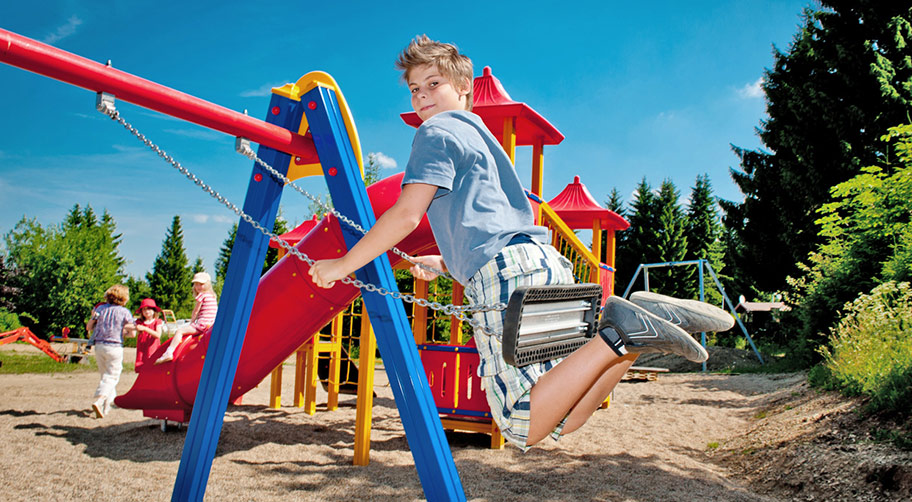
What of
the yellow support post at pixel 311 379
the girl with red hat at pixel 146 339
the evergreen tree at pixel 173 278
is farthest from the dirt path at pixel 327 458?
the evergreen tree at pixel 173 278

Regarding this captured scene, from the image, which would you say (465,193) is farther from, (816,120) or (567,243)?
(816,120)

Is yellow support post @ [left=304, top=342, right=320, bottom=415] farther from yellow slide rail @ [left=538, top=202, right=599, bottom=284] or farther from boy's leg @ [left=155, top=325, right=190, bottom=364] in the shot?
yellow slide rail @ [left=538, top=202, right=599, bottom=284]

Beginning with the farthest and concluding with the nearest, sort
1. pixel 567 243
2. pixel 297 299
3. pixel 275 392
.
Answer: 1. pixel 275 392
2. pixel 567 243
3. pixel 297 299

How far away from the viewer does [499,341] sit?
2008 millimetres

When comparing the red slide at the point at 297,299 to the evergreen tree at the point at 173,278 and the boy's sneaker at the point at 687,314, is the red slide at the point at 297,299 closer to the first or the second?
the boy's sneaker at the point at 687,314

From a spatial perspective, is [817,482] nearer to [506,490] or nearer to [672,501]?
[672,501]

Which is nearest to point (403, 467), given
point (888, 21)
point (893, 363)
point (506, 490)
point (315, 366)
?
point (506, 490)

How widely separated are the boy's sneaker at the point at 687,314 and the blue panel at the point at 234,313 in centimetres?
186

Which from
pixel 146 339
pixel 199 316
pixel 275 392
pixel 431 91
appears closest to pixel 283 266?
pixel 431 91

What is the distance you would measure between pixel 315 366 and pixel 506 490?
417 cm

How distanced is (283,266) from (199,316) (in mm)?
2917

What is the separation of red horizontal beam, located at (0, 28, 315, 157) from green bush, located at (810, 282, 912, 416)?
18.3 feet

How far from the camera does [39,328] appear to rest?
3284 centimetres

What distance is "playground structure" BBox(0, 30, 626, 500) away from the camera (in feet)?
7.43
